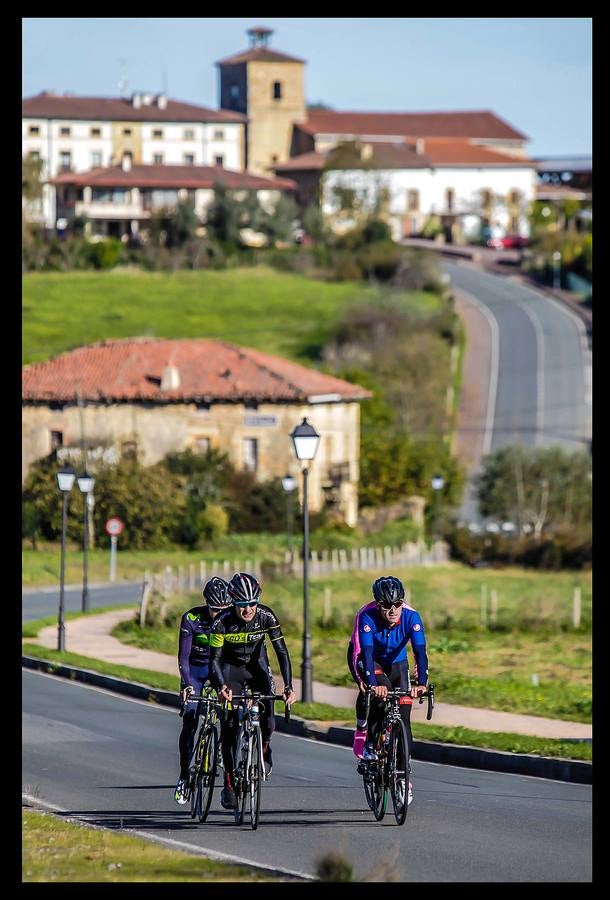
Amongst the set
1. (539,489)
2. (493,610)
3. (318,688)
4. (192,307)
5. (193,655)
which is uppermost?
(192,307)

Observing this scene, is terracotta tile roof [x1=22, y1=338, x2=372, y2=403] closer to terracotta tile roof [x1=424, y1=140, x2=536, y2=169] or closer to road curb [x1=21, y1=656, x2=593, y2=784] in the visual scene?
road curb [x1=21, y1=656, x2=593, y2=784]

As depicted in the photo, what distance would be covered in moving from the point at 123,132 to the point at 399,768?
4846 inches

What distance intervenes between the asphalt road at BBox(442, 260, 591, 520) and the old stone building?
568 centimetres

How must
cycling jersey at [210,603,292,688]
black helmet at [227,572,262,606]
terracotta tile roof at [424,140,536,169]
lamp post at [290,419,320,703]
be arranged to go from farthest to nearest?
1. terracotta tile roof at [424,140,536,169]
2. lamp post at [290,419,320,703]
3. cycling jersey at [210,603,292,688]
4. black helmet at [227,572,262,606]

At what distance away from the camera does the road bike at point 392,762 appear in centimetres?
1223

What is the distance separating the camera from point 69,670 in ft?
88.7

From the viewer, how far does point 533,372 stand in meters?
86.4

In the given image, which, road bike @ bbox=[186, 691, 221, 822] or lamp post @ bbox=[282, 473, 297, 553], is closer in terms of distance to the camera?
road bike @ bbox=[186, 691, 221, 822]

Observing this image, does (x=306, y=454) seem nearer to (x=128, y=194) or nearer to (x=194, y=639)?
(x=194, y=639)

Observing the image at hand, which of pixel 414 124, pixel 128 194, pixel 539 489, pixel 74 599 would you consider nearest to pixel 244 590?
pixel 74 599

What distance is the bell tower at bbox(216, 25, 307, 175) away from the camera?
144875 millimetres

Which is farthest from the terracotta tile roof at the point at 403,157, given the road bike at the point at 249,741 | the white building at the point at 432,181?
the road bike at the point at 249,741

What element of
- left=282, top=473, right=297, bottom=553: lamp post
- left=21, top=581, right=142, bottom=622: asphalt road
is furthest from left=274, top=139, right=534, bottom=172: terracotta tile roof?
left=21, top=581, right=142, bottom=622: asphalt road

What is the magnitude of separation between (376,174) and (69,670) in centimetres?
11164
